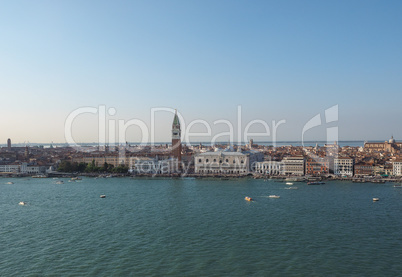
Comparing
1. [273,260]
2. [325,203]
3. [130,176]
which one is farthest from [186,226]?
[130,176]

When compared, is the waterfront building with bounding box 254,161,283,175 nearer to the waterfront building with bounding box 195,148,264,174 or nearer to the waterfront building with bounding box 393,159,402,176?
the waterfront building with bounding box 195,148,264,174

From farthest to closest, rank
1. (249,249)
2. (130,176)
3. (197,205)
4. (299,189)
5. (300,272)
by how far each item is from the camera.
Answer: (130,176)
(299,189)
(197,205)
(249,249)
(300,272)

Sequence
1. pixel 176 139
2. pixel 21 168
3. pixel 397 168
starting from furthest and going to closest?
pixel 21 168 < pixel 176 139 < pixel 397 168

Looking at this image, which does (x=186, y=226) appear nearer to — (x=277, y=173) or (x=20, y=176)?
A: (x=277, y=173)

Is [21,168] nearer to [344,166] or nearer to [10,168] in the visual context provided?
[10,168]

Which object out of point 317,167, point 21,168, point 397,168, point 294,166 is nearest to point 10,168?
point 21,168

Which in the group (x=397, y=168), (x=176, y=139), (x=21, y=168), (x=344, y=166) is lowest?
(x=21, y=168)
